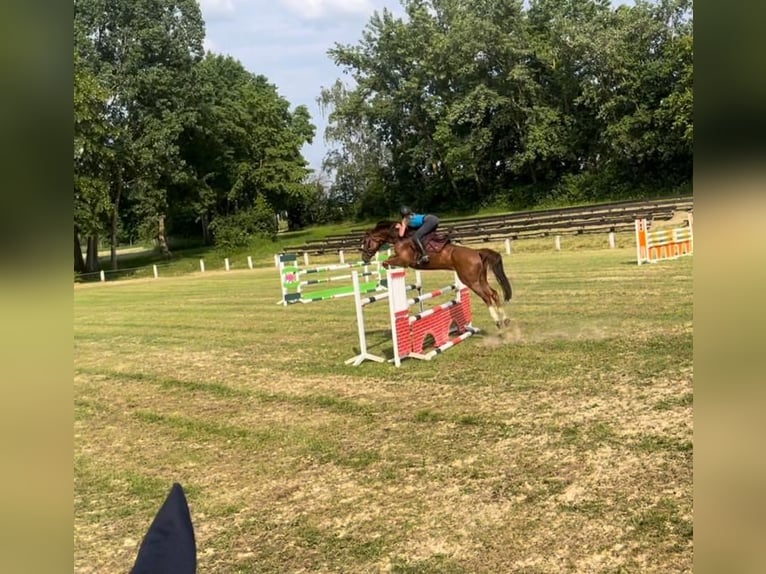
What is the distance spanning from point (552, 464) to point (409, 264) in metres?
3.75

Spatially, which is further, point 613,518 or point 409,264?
point 409,264

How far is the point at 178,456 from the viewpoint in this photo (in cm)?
432

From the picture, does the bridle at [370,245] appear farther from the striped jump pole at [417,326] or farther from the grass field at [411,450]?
the grass field at [411,450]

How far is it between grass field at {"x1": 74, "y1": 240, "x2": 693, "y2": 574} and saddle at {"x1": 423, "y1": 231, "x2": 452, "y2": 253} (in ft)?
3.74

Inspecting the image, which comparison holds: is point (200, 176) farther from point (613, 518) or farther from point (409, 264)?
point (613, 518)

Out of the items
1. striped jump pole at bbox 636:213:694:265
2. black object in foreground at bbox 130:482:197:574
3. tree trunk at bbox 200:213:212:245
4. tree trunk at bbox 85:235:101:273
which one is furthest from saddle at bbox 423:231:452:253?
tree trunk at bbox 200:213:212:245

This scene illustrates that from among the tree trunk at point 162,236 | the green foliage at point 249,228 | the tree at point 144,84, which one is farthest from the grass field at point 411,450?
the tree trunk at point 162,236

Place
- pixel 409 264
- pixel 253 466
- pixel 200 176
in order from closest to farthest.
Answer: pixel 253 466 < pixel 409 264 < pixel 200 176

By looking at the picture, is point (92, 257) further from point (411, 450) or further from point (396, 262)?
point (411, 450)

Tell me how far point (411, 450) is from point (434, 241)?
3407 mm

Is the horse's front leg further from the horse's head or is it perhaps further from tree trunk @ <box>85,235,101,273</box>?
tree trunk @ <box>85,235,101,273</box>

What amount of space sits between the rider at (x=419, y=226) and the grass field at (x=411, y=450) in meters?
1.13

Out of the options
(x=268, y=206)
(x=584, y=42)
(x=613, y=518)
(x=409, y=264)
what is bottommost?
(x=613, y=518)
